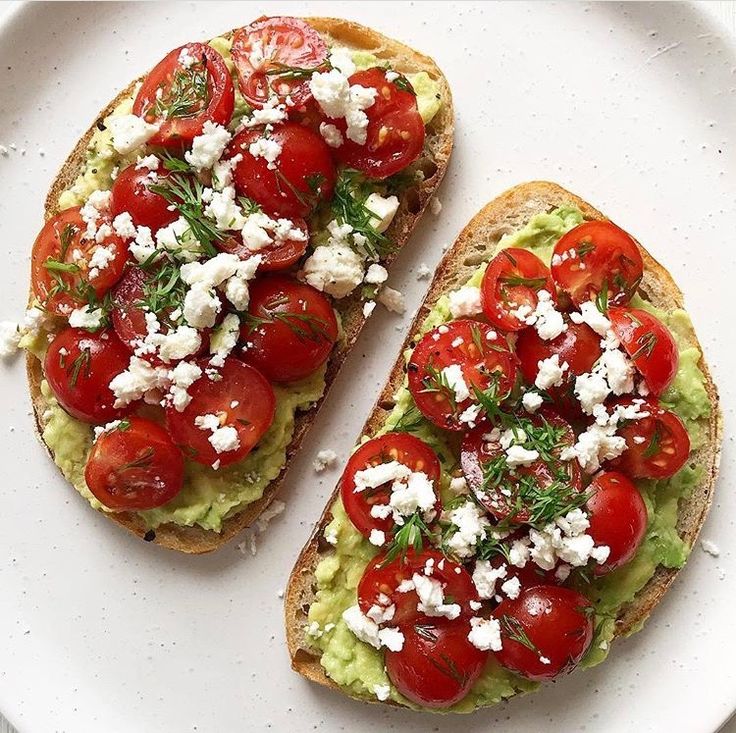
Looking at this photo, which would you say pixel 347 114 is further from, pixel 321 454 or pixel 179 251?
pixel 321 454

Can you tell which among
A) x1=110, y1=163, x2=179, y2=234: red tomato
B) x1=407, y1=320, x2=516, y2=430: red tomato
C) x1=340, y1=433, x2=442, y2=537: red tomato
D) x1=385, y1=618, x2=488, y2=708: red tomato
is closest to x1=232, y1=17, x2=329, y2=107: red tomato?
x1=110, y1=163, x2=179, y2=234: red tomato

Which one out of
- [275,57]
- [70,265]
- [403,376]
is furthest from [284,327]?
[275,57]

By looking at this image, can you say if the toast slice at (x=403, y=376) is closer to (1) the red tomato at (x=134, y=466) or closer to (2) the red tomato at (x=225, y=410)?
(2) the red tomato at (x=225, y=410)

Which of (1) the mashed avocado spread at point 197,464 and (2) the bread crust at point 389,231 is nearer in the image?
(1) the mashed avocado spread at point 197,464

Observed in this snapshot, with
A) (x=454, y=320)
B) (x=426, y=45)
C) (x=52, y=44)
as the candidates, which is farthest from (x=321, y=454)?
(x=52, y=44)

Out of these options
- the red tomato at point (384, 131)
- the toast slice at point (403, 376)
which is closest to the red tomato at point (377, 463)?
the toast slice at point (403, 376)

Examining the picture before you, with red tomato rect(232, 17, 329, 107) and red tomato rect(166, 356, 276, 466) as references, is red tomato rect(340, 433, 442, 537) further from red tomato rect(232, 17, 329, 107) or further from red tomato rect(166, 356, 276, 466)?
red tomato rect(232, 17, 329, 107)
